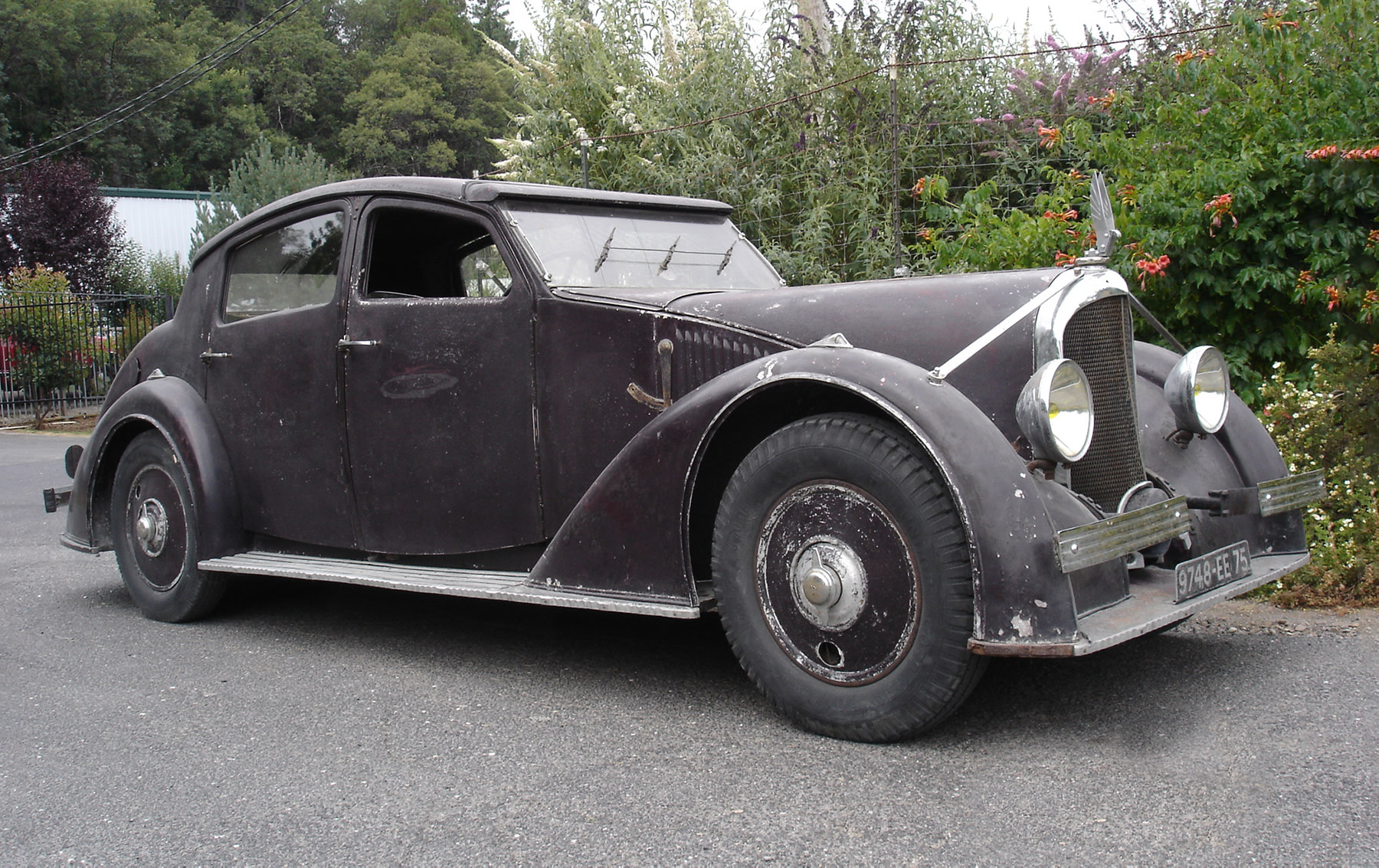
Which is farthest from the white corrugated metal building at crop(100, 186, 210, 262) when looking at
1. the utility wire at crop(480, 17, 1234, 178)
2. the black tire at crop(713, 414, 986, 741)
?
the black tire at crop(713, 414, 986, 741)

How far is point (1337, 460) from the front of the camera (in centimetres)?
459

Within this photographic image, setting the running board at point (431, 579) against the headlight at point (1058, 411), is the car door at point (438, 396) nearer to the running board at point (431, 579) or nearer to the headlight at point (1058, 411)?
the running board at point (431, 579)

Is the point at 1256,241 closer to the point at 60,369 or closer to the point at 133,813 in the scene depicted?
the point at 133,813

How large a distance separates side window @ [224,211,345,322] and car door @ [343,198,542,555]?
0.19 meters

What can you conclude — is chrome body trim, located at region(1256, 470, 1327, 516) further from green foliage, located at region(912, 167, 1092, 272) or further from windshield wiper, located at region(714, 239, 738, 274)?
green foliage, located at region(912, 167, 1092, 272)

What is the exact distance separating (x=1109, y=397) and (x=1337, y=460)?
193 cm

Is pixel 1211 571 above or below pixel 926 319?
below

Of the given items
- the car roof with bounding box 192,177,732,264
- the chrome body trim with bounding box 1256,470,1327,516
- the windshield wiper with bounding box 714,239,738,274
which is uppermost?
the car roof with bounding box 192,177,732,264

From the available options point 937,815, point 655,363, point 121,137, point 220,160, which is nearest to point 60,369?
point 655,363

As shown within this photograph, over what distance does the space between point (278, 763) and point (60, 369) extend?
17024 mm

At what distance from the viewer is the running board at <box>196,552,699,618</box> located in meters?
3.25

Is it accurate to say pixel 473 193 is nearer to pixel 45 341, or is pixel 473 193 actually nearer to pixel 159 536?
pixel 159 536

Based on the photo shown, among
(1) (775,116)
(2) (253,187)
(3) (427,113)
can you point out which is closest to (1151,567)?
(1) (775,116)

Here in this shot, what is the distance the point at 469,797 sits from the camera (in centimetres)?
262
